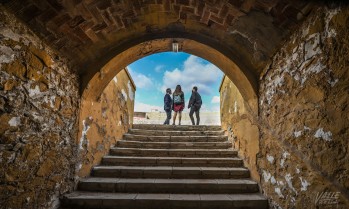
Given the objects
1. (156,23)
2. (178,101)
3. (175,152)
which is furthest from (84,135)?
(178,101)

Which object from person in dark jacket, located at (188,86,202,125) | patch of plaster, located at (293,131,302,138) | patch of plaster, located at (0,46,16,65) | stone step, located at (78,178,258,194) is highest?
person in dark jacket, located at (188,86,202,125)

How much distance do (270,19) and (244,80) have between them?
1.20 m

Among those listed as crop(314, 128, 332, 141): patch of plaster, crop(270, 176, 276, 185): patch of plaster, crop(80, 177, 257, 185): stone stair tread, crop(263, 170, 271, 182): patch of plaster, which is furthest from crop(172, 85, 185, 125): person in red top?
crop(314, 128, 332, 141): patch of plaster

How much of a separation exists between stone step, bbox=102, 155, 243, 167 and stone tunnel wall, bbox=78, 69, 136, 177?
1.09ft

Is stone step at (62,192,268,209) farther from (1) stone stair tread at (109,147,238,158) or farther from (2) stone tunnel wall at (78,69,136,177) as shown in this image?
(1) stone stair tread at (109,147,238,158)

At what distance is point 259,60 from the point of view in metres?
2.87

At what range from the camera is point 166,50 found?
11.4ft

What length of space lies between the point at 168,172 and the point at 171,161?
434 millimetres

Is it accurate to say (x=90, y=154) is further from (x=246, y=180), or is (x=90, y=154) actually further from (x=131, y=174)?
(x=246, y=180)

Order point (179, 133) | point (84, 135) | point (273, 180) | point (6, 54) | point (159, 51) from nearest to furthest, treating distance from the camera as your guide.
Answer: point (6, 54)
point (273, 180)
point (84, 135)
point (159, 51)
point (179, 133)

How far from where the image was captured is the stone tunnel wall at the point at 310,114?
1510mm

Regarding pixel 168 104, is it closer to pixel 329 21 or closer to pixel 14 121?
pixel 14 121

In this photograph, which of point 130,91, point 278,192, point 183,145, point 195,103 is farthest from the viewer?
point 195,103

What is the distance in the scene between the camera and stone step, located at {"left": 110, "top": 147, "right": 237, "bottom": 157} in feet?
13.9
